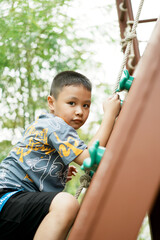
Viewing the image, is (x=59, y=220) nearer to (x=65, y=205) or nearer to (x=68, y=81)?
(x=65, y=205)

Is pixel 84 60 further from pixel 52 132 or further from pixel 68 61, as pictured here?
pixel 52 132

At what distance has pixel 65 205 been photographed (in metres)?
1.00

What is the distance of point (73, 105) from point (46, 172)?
399 millimetres

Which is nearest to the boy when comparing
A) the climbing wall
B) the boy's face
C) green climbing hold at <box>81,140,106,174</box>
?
the boy's face

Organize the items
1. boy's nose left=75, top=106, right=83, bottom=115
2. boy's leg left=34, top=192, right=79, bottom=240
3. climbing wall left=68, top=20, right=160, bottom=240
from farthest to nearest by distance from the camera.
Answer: boy's nose left=75, top=106, right=83, bottom=115 < boy's leg left=34, top=192, right=79, bottom=240 < climbing wall left=68, top=20, right=160, bottom=240

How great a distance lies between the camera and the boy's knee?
38.5 inches

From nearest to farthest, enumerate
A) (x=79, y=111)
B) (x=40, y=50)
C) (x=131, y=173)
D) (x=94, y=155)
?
(x=131, y=173)
(x=94, y=155)
(x=79, y=111)
(x=40, y=50)

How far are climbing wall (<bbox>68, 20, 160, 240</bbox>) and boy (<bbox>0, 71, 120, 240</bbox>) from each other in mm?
484

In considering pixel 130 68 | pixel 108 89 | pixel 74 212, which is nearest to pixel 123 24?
pixel 130 68

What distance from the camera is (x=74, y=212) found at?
3.22 feet

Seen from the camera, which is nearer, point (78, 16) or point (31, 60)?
point (31, 60)

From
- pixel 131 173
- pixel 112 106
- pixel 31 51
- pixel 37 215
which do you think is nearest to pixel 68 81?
pixel 112 106

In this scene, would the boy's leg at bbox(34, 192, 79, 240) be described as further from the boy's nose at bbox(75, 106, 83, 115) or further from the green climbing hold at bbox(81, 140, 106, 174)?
the boy's nose at bbox(75, 106, 83, 115)

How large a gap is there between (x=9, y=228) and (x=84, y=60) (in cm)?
326
